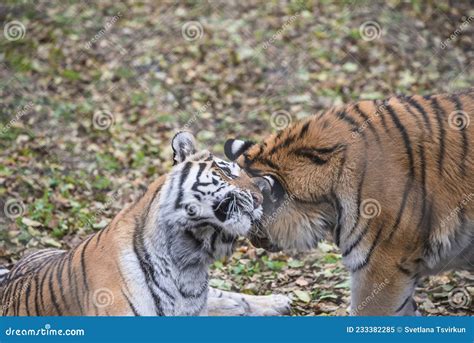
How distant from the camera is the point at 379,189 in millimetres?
4156

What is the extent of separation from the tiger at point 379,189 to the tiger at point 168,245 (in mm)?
288

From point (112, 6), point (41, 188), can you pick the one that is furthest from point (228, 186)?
point (112, 6)

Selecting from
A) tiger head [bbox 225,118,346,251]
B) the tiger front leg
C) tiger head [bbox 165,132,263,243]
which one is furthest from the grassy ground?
tiger head [bbox 165,132,263,243]

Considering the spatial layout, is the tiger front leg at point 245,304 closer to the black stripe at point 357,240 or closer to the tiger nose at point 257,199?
the black stripe at point 357,240

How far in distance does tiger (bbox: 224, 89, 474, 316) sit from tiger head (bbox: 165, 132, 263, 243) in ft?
0.71

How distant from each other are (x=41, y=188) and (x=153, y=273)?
9.77 feet

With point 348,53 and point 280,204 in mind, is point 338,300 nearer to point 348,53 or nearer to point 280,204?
point 280,204

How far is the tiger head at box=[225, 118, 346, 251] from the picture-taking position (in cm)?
429

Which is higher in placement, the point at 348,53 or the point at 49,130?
the point at 348,53

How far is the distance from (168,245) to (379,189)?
45.5 inches

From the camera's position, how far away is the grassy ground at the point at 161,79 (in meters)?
6.69

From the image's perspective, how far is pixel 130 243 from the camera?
411cm

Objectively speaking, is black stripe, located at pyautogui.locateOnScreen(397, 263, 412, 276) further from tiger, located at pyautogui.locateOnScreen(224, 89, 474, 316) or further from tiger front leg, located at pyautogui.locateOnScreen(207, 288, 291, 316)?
tiger front leg, located at pyautogui.locateOnScreen(207, 288, 291, 316)

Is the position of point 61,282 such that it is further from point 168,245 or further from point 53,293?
point 168,245
